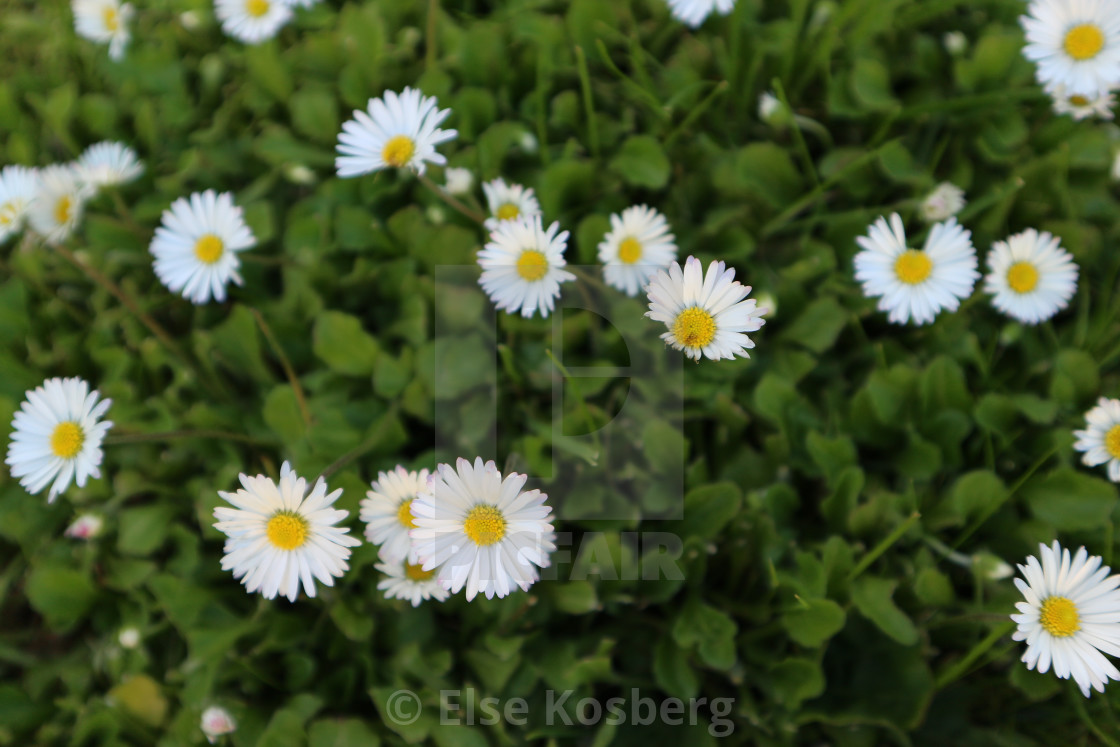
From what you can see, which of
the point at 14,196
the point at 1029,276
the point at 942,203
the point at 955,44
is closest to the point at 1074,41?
the point at 955,44

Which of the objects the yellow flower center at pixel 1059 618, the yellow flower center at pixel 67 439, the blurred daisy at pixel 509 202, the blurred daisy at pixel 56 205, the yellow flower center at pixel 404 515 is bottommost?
the yellow flower center at pixel 1059 618

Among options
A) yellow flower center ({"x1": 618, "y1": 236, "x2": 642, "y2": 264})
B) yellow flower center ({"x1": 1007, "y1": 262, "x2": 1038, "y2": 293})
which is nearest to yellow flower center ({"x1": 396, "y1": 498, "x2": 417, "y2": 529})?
yellow flower center ({"x1": 618, "y1": 236, "x2": 642, "y2": 264})

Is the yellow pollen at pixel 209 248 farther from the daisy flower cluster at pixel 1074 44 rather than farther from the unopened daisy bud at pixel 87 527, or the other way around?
the daisy flower cluster at pixel 1074 44

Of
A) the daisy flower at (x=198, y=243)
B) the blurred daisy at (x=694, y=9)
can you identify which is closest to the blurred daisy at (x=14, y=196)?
the daisy flower at (x=198, y=243)

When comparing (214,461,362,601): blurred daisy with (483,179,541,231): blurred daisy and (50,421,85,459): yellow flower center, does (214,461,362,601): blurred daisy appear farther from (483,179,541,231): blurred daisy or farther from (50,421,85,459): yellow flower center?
(483,179,541,231): blurred daisy

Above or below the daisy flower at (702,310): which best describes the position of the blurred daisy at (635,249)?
above
